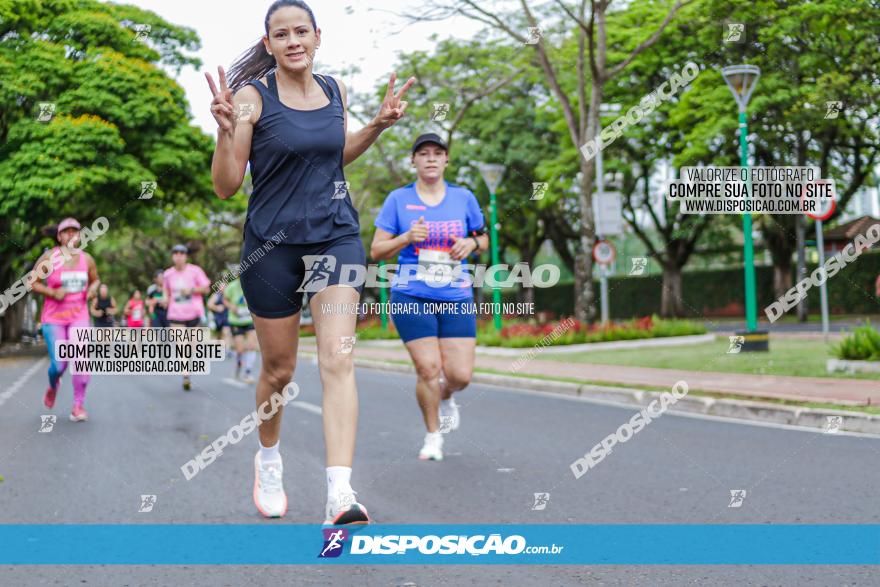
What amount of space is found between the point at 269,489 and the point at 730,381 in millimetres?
7430

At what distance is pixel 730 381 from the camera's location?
10.9 metres

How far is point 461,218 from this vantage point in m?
6.64

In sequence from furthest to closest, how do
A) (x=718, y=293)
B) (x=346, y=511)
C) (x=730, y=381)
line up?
(x=718, y=293) < (x=730, y=381) < (x=346, y=511)

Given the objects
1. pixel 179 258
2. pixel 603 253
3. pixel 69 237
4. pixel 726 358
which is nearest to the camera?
pixel 69 237

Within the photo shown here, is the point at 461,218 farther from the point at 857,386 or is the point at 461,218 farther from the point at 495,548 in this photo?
the point at 857,386

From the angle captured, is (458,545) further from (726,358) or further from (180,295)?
(726,358)

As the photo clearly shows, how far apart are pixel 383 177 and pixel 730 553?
3230 cm

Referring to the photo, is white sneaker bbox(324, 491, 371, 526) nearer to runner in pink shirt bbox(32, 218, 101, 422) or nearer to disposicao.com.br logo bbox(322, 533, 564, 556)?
disposicao.com.br logo bbox(322, 533, 564, 556)

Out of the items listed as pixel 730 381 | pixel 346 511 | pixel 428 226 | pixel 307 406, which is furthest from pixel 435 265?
pixel 730 381

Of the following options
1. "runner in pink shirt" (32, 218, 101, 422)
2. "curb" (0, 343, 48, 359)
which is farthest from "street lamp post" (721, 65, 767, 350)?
"curb" (0, 343, 48, 359)

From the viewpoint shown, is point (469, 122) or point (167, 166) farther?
point (469, 122)

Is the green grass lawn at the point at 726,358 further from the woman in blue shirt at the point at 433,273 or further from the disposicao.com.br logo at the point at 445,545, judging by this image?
the disposicao.com.br logo at the point at 445,545

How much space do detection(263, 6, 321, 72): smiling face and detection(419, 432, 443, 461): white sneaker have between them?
354 cm

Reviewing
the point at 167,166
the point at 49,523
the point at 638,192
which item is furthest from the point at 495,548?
the point at 638,192
